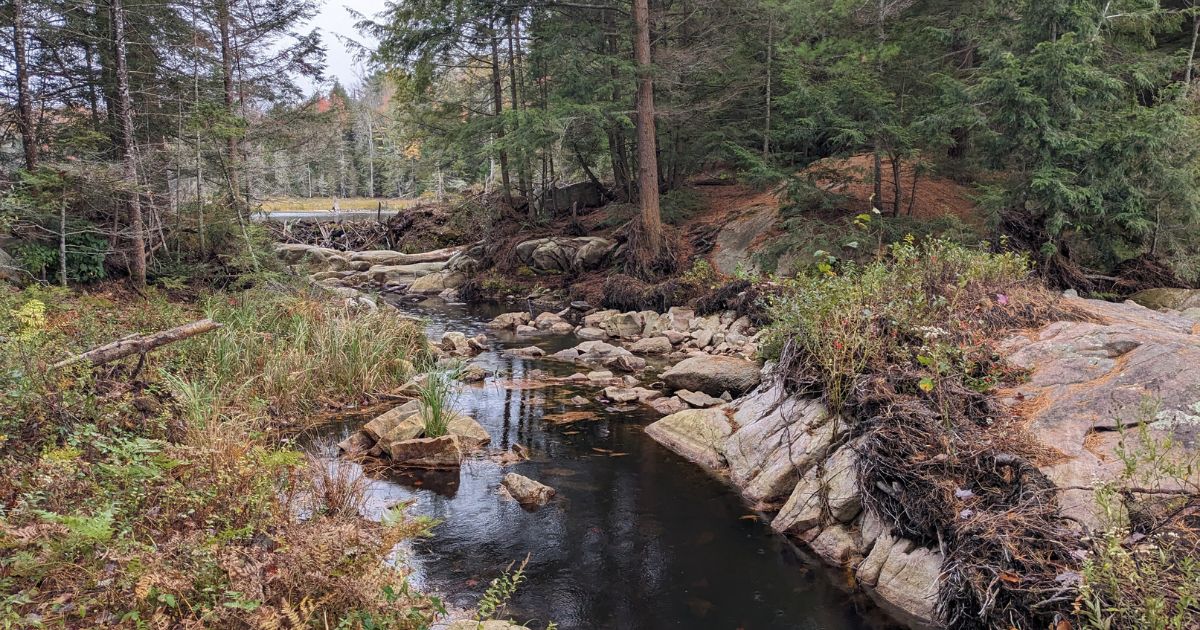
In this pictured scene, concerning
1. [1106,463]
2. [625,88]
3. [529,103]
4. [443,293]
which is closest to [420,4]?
[529,103]

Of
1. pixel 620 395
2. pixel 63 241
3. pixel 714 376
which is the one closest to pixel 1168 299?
pixel 714 376

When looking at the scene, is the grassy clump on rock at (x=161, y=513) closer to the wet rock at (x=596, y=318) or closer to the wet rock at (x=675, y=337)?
the wet rock at (x=675, y=337)

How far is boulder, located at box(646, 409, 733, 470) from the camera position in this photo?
6.61 meters

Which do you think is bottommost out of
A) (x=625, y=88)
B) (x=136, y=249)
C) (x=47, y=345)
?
(x=47, y=345)

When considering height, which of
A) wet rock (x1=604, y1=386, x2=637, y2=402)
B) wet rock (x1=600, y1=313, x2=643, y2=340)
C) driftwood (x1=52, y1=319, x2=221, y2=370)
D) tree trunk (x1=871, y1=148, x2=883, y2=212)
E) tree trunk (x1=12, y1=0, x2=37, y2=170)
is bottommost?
wet rock (x1=604, y1=386, x2=637, y2=402)

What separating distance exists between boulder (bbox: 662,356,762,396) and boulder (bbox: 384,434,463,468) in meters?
3.53

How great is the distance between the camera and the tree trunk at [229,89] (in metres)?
12.8

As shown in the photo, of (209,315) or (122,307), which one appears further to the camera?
(122,307)

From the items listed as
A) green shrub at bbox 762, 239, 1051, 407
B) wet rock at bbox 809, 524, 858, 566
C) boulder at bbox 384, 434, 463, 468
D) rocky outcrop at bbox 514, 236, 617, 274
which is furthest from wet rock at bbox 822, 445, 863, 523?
rocky outcrop at bbox 514, 236, 617, 274

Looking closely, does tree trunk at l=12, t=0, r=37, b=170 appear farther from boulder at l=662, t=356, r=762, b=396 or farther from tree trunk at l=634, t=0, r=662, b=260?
boulder at l=662, t=356, r=762, b=396

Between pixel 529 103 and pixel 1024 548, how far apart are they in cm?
1900

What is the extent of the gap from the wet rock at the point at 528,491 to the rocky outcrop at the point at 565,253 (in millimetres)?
11507

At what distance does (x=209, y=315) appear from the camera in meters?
8.04

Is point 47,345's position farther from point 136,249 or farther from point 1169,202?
point 1169,202
